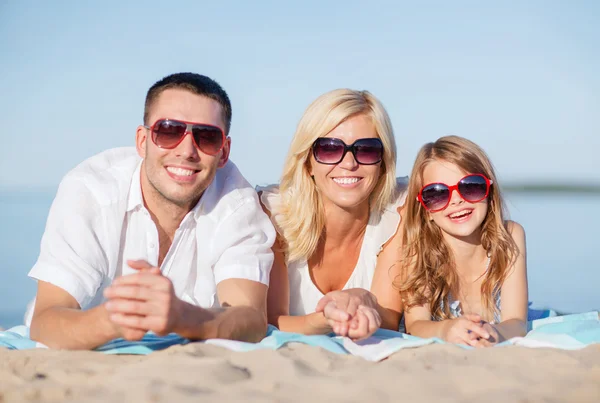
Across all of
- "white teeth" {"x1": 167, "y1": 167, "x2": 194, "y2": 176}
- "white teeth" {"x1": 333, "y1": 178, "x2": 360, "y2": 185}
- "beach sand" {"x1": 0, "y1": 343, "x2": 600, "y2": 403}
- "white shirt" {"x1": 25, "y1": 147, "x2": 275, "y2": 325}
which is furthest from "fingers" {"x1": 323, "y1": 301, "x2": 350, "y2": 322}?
"white teeth" {"x1": 333, "y1": 178, "x2": 360, "y2": 185}

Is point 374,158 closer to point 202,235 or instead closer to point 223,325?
point 202,235

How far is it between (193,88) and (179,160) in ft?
1.57

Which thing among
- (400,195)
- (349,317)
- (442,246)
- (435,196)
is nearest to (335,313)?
(349,317)

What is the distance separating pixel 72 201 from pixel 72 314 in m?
0.79

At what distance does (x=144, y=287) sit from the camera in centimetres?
300

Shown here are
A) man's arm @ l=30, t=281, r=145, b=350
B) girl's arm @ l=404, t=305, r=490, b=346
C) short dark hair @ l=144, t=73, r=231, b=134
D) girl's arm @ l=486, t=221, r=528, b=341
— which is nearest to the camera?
man's arm @ l=30, t=281, r=145, b=350

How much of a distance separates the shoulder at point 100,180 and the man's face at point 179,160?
15 centimetres

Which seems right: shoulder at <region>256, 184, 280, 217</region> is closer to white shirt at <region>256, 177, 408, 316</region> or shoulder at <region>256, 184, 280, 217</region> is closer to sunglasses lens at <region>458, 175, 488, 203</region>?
white shirt at <region>256, 177, 408, 316</region>

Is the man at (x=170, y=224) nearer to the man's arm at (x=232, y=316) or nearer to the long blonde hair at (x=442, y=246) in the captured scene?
the man's arm at (x=232, y=316)

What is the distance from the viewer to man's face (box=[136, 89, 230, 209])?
411cm

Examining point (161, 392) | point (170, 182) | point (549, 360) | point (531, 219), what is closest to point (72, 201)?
point (170, 182)

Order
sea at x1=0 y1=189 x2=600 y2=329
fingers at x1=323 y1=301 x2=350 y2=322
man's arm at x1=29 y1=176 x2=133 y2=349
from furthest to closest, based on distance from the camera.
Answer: sea at x1=0 y1=189 x2=600 y2=329 < fingers at x1=323 y1=301 x2=350 y2=322 < man's arm at x1=29 y1=176 x2=133 y2=349

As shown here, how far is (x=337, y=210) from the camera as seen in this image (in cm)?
505

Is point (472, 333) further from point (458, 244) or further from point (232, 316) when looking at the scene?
point (232, 316)
